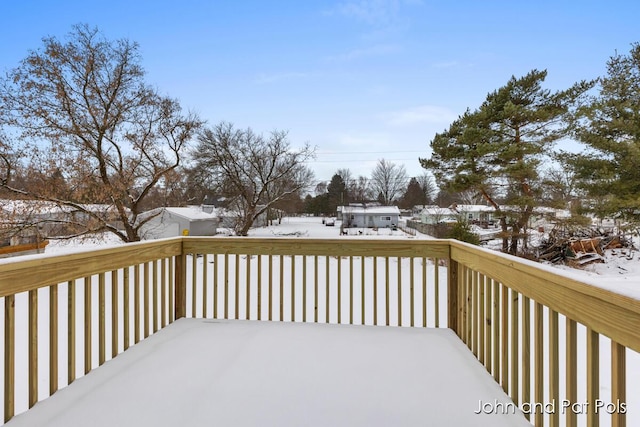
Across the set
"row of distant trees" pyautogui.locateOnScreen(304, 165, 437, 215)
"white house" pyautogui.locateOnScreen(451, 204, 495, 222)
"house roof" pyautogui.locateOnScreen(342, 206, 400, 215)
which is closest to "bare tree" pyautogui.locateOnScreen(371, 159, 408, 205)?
"row of distant trees" pyautogui.locateOnScreen(304, 165, 437, 215)

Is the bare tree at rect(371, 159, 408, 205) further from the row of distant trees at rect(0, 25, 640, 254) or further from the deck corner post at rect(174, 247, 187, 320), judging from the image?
the deck corner post at rect(174, 247, 187, 320)

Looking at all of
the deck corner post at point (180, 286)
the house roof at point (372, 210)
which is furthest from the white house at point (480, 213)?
the deck corner post at point (180, 286)

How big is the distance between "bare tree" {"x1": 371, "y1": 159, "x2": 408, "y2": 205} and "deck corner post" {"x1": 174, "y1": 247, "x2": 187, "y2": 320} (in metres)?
29.9

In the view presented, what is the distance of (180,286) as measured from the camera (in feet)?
9.02

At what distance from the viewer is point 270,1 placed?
21.3 feet

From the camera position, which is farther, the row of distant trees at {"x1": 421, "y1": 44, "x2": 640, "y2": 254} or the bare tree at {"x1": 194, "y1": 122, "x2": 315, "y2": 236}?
the bare tree at {"x1": 194, "y1": 122, "x2": 315, "y2": 236}

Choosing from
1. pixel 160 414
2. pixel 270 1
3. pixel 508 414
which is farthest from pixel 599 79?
pixel 160 414

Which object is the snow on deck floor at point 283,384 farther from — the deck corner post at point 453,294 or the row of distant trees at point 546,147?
the row of distant trees at point 546,147

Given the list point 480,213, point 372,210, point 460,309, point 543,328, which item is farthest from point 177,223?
point 372,210

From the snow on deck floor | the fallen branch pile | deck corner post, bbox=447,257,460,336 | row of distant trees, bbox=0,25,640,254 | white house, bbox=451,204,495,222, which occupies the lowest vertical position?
the fallen branch pile

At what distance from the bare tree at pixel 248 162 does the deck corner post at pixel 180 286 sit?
10.8m

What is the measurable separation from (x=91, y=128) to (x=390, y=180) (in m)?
26.8

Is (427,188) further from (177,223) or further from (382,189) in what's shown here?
(177,223)

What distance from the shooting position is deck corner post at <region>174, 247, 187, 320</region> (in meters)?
2.74
